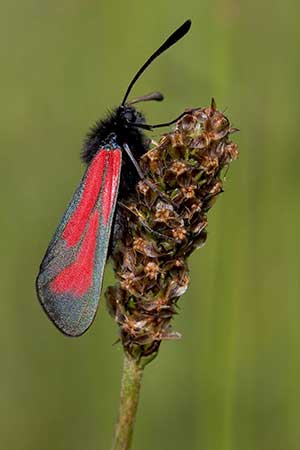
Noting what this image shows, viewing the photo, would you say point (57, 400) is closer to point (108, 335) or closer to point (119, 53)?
point (108, 335)

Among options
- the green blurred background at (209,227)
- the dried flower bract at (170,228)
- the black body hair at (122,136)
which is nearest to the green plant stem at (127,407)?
the dried flower bract at (170,228)

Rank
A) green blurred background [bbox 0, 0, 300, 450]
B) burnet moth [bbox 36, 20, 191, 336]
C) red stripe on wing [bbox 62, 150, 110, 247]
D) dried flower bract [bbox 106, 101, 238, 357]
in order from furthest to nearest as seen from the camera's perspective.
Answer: green blurred background [bbox 0, 0, 300, 450] < red stripe on wing [bbox 62, 150, 110, 247] < burnet moth [bbox 36, 20, 191, 336] < dried flower bract [bbox 106, 101, 238, 357]

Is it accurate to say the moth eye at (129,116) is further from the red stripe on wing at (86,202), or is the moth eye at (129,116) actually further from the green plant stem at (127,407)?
the green plant stem at (127,407)

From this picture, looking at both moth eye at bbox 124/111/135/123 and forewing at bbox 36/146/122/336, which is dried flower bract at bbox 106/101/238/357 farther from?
moth eye at bbox 124/111/135/123

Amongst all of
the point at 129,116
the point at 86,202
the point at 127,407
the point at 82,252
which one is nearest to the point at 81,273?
the point at 82,252

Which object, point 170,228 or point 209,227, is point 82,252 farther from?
point 209,227

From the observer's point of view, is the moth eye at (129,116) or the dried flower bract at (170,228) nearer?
the dried flower bract at (170,228)

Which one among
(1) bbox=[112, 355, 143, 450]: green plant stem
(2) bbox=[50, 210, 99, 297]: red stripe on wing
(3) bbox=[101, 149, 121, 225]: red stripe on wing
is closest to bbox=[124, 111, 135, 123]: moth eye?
(3) bbox=[101, 149, 121, 225]: red stripe on wing
